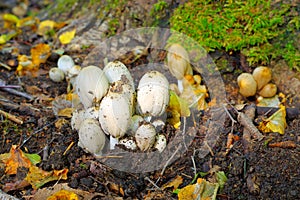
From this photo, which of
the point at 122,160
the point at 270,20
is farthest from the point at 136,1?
the point at 122,160

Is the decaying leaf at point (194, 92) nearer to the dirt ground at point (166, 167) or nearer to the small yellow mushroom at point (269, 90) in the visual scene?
Result: the dirt ground at point (166, 167)

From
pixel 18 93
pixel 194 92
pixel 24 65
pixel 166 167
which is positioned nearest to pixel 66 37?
pixel 24 65

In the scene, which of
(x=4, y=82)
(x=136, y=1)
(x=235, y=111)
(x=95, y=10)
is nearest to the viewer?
(x=235, y=111)

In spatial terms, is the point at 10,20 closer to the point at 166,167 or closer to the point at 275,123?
the point at 166,167

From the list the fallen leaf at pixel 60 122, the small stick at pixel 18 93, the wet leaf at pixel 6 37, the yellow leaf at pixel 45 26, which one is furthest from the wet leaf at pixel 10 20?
the fallen leaf at pixel 60 122

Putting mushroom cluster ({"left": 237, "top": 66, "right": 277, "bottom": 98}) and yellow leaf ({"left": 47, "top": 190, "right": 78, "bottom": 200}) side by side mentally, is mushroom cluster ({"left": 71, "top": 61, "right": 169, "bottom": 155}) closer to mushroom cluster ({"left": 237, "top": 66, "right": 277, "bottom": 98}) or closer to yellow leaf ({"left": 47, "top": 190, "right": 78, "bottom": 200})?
yellow leaf ({"left": 47, "top": 190, "right": 78, "bottom": 200})

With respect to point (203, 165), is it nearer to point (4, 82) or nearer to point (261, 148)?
point (261, 148)

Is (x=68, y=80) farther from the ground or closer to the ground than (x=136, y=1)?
closer to the ground
